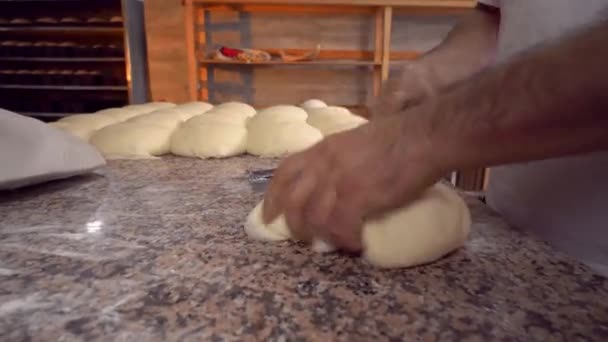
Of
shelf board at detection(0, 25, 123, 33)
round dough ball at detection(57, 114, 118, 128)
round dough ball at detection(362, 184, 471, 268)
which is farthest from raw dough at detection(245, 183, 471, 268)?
shelf board at detection(0, 25, 123, 33)

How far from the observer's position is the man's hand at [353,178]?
41 centimetres

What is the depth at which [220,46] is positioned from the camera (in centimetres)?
310

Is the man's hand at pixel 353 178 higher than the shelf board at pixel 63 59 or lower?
lower

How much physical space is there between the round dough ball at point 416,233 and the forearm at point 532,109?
0.42 ft

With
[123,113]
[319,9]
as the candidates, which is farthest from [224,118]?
[319,9]

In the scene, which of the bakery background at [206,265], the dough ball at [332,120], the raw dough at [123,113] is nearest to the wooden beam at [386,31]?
the dough ball at [332,120]

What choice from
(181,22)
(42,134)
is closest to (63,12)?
(181,22)

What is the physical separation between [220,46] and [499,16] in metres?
2.55

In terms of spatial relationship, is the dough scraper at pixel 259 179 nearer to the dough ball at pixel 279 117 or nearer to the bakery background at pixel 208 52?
the dough ball at pixel 279 117

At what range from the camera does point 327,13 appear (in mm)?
3027

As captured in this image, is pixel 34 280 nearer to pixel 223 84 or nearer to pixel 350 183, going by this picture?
pixel 350 183

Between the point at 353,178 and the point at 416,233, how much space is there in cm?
12

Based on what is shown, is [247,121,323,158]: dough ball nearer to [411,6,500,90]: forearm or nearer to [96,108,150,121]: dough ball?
[411,6,500,90]: forearm

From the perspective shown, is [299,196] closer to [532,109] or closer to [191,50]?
A: [532,109]
